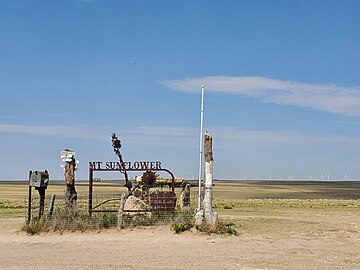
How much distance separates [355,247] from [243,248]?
133 inches

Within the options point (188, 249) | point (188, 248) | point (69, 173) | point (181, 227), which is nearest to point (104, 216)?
point (69, 173)

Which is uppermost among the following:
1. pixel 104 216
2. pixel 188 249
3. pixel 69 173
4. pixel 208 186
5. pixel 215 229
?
pixel 69 173

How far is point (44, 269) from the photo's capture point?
13.6 meters

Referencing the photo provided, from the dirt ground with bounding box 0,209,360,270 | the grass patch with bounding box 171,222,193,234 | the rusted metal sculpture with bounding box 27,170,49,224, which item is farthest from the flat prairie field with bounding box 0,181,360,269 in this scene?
the rusted metal sculpture with bounding box 27,170,49,224

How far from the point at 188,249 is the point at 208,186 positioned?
4.01 meters

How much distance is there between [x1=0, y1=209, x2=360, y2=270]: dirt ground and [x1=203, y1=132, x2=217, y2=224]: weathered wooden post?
82 centimetres

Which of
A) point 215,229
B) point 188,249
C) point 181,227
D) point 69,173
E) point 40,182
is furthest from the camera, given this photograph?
point 69,173

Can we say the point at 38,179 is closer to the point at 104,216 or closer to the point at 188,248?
the point at 104,216

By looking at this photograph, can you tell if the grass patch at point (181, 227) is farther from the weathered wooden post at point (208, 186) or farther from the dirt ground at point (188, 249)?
the weathered wooden post at point (208, 186)

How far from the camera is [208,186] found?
68.1ft

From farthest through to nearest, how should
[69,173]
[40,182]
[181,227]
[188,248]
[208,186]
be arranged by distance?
[69,173] → [40,182] → [208,186] → [181,227] → [188,248]

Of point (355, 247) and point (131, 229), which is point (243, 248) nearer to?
point (355, 247)

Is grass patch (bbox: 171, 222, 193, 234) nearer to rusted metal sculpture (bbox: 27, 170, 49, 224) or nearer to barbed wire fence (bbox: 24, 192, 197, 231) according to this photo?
barbed wire fence (bbox: 24, 192, 197, 231)

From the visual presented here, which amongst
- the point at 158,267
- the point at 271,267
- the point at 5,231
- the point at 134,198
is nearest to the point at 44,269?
the point at 158,267
